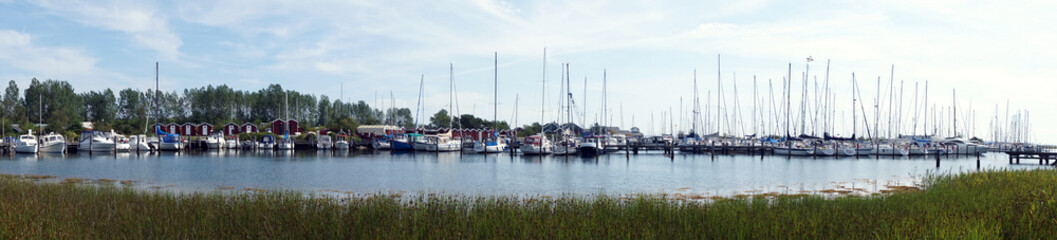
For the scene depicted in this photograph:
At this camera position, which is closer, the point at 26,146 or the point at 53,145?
the point at 26,146

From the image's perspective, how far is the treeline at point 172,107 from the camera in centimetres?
11575

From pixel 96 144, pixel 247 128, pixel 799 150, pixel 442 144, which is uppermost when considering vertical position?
pixel 247 128

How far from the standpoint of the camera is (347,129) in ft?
371

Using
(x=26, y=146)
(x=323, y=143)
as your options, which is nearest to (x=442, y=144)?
(x=323, y=143)

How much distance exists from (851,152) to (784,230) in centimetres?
7481

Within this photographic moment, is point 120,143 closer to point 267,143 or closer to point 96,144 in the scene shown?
point 96,144

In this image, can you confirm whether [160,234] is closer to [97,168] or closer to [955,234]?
[955,234]

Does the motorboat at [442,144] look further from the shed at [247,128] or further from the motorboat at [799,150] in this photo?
the motorboat at [799,150]

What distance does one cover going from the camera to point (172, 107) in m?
138

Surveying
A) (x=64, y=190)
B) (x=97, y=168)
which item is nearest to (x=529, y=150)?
(x=97, y=168)

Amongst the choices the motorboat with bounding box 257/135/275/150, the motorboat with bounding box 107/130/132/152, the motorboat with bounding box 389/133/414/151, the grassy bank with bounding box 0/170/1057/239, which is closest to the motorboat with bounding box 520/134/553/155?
the motorboat with bounding box 389/133/414/151

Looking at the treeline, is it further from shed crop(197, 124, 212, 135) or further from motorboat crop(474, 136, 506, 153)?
motorboat crop(474, 136, 506, 153)

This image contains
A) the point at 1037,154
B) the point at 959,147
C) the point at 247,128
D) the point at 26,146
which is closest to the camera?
the point at 1037,154

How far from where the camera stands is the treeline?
380 feet
